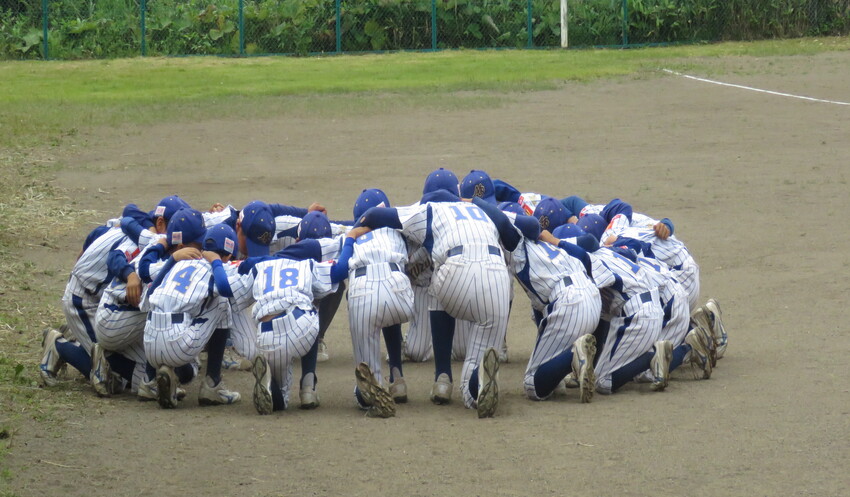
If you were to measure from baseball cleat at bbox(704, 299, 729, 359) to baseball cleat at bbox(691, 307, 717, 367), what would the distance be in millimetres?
57

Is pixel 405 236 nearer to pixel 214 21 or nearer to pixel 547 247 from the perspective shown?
pixel 547 247

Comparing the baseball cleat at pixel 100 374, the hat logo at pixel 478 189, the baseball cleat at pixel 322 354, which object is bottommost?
the baseball cleat at pixel 322 354

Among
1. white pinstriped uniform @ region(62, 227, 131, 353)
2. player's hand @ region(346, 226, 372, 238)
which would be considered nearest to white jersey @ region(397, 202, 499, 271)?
player's hand @ region(346, 226, 372, 238)

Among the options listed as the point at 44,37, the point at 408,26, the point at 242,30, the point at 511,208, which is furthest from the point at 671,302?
the point at 44,37

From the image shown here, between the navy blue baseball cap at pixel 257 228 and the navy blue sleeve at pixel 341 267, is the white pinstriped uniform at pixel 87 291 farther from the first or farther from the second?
the navy blue sleeve at pixel 341 267

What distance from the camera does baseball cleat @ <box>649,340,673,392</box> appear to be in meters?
6.73

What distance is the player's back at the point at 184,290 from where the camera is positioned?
21.2ft

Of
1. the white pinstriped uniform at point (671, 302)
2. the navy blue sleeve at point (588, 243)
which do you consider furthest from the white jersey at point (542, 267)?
the white pinstriped uniform at point (671, 302)

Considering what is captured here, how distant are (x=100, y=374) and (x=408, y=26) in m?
21.3

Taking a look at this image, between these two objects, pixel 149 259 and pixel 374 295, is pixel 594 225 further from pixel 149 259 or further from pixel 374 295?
pixel 149 259

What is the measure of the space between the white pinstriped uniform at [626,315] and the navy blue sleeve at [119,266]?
2.83m

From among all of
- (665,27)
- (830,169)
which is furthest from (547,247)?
(665,27)

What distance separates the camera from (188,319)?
6488 millimetres

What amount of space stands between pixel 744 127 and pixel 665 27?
35.0ft
